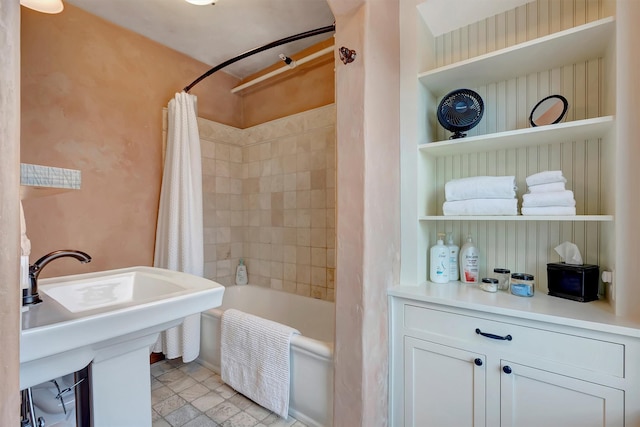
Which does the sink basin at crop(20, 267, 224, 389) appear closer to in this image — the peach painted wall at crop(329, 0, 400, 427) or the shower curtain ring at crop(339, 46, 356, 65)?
the peach painted wall at crop(329, 0, 400, 427)

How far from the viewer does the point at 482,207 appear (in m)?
1.36

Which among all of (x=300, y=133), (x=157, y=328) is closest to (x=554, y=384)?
(x=157, y=328)

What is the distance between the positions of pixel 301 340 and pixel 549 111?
5.36ft

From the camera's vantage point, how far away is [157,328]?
1051 millimetres

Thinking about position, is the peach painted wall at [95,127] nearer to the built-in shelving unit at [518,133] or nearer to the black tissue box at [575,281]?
the built-in shelving unit at [518,133]

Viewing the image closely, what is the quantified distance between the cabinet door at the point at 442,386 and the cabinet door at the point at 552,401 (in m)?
0.09

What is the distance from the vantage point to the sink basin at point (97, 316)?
724 millimetres

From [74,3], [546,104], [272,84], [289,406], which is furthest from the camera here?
[272,84]

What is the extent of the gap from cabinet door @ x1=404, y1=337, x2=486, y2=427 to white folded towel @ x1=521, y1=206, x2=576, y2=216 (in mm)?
644

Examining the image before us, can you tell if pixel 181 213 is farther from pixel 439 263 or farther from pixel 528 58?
pixel 528 58

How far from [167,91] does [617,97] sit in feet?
8.77

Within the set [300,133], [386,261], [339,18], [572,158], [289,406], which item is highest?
[339,18]

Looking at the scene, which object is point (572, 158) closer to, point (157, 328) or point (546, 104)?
A: point (546, 104)

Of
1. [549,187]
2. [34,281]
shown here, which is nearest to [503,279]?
[549,187]
